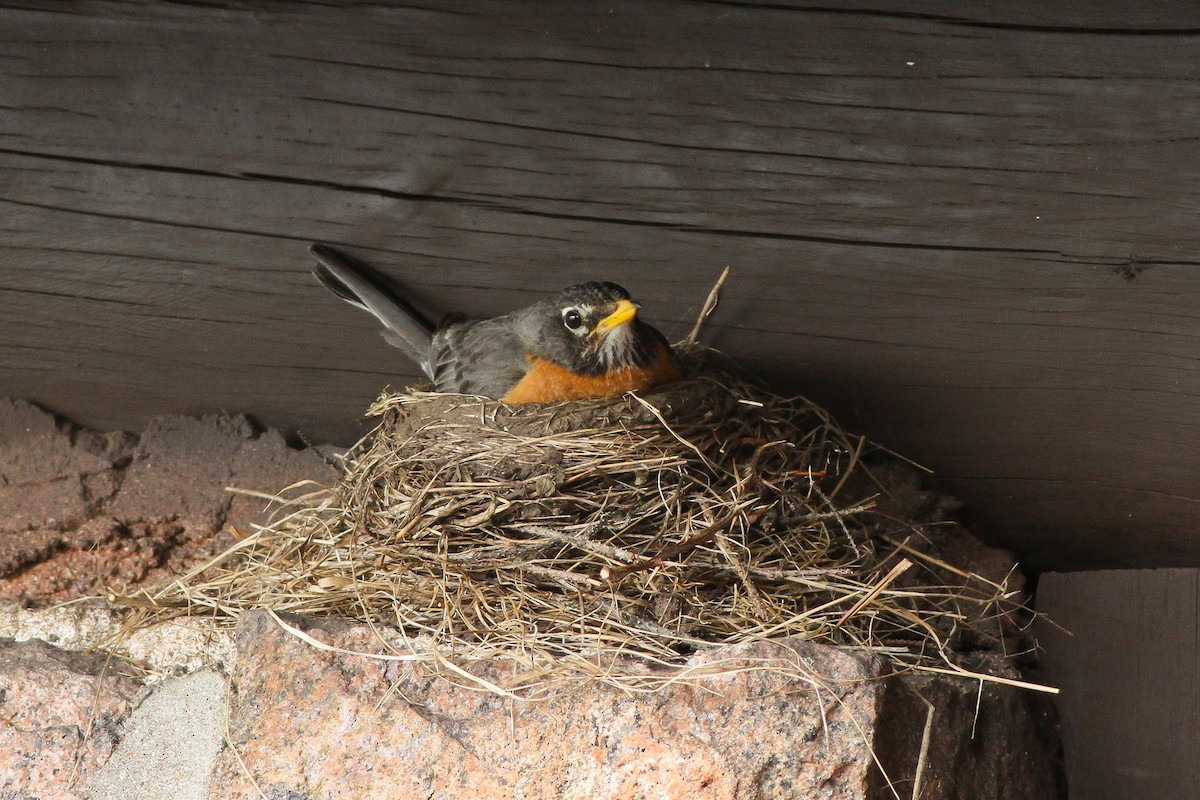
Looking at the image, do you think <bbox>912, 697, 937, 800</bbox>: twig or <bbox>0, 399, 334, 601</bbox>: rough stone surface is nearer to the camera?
<bbox>912, 697, 937, 800</bbox>: twig

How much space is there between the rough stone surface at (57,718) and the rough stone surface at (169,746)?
1.5 inches

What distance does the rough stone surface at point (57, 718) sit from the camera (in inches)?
105

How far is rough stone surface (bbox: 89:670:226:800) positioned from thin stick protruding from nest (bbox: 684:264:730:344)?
159 cm

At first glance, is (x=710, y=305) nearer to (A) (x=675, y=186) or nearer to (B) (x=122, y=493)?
(A) (x=675, y=186)

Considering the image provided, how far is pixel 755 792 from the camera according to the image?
2195 mm

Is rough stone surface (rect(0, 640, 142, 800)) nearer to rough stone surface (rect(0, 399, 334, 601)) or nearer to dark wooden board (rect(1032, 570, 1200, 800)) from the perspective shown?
rough stone surface (rect(0, 399, 334, 601))

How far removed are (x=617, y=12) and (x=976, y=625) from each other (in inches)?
79.2

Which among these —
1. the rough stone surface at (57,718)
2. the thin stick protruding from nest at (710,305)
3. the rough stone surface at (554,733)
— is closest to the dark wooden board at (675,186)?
the thin stick protruding from nest at (710,305)

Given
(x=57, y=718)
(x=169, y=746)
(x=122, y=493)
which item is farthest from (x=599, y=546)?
(x=122, y=493)

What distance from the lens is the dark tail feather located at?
3.07m

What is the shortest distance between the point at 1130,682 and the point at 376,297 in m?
2.57

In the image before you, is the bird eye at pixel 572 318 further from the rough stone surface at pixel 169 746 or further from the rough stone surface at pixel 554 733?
the rough stone surface at pixel 169 746

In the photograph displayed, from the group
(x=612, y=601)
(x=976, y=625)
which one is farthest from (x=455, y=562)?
(x=976, y=625)

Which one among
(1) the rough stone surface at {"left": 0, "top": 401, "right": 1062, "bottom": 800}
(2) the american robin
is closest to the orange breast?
(2) the american robin
